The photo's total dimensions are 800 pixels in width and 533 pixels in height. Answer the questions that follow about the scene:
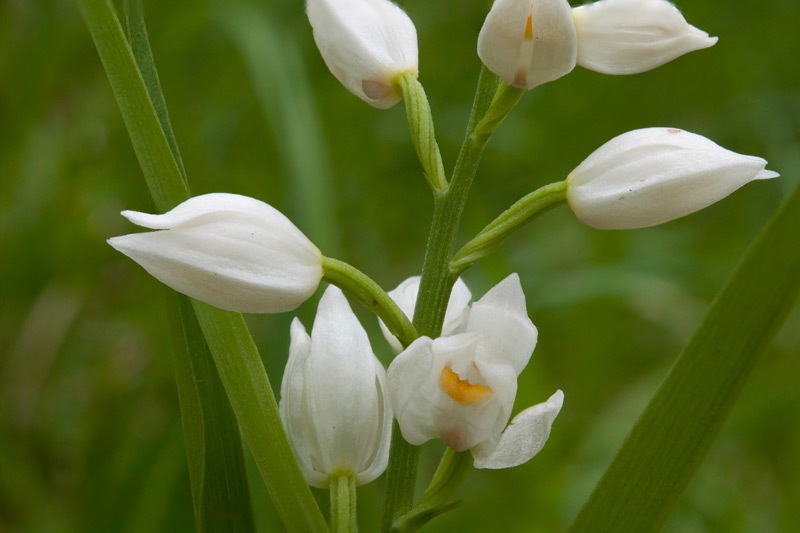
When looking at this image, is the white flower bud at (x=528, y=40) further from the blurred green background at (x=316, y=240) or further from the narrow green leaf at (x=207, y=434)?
the blurred green background at (x=316, y=240)

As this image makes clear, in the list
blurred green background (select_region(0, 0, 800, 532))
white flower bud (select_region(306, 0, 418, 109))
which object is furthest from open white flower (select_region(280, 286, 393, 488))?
blurred green background (select_region(0, 0, 800, 532))

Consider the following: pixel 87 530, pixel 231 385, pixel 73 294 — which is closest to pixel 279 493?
pixel 231 385

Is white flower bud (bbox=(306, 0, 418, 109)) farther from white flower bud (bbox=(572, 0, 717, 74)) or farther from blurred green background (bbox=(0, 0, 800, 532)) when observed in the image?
blurred green background (bbox=(0, 0, 800, 532))

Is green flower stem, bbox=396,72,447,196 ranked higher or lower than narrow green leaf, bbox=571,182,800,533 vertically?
higher

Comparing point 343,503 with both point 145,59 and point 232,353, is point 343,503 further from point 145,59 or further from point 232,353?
point 145,59

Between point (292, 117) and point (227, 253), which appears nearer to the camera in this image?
point (227, 253)

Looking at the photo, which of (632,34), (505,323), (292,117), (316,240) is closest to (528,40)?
(632,34)

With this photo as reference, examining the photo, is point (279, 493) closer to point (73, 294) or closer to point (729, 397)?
point (729, 397)
